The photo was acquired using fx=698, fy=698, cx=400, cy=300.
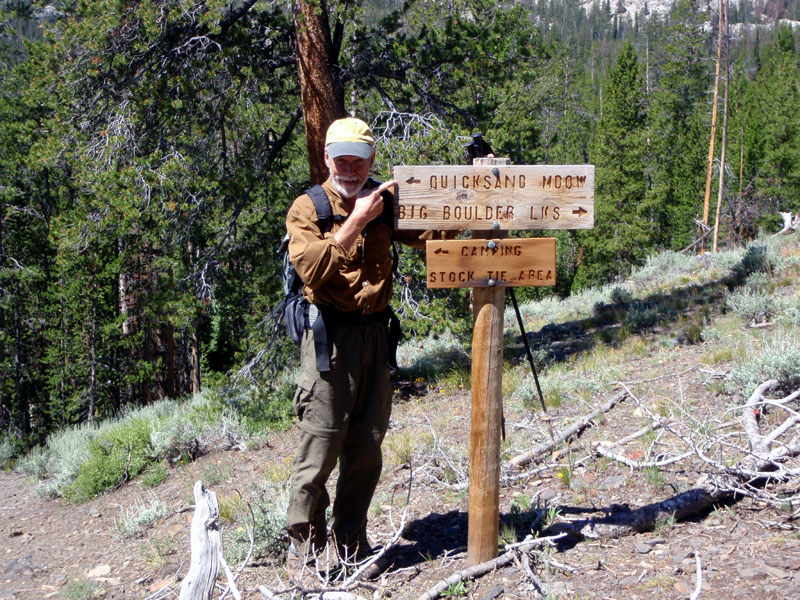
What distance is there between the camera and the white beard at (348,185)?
129 inches

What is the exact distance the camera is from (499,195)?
3.16m

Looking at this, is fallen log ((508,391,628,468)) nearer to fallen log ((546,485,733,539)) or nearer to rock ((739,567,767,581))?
fallen log ((546,485,733,539))

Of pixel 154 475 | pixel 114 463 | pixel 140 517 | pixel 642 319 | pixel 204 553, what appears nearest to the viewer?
pixel 204 553

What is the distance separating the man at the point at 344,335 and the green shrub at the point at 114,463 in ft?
15.8

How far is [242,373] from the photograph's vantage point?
7961 mm

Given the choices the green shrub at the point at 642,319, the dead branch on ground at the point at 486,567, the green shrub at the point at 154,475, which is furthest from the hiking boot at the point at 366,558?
the green shrub at the point at 642,319

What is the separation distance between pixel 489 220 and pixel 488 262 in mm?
192

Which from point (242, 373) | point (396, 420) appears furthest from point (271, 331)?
point (396, 420)

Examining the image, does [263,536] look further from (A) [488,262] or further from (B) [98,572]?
(A) [488,262]

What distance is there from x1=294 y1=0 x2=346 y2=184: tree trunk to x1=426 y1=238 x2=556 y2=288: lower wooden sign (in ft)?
14.6

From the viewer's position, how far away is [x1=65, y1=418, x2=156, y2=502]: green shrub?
7.54 m

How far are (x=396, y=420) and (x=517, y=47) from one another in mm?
4595

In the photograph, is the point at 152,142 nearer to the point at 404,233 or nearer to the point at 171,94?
the point at 171,94

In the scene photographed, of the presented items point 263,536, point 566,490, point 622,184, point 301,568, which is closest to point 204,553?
point 301,568
